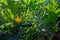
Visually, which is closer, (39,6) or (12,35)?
(12,35)

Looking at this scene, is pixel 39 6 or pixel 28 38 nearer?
pixel 28 38

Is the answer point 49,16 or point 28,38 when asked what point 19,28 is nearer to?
point 28,38

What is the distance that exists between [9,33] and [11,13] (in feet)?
0.47

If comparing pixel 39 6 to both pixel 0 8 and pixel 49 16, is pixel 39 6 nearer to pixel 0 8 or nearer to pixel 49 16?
pixel 49 16

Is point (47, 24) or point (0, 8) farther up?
point (0, 8)

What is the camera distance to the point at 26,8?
4.82 ft

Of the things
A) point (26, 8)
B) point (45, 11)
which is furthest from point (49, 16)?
point (26, 8)

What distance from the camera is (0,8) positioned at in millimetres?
1473

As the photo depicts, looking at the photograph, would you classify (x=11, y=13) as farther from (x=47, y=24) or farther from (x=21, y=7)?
(x=47, y=24)

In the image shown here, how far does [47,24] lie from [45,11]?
0.30 ft

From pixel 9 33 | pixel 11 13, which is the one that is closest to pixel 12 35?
pixel 9 33

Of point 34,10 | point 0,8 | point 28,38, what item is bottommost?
point 28,38

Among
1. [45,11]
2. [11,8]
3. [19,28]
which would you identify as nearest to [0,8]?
[11,8]

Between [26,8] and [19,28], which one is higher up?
[26,8]
